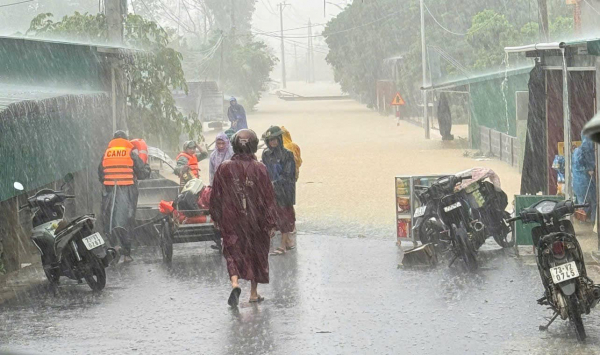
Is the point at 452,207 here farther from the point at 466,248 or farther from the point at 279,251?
the point at 279,251

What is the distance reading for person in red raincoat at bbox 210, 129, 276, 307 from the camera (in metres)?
10.4

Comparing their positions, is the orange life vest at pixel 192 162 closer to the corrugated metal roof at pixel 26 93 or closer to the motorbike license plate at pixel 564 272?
the corrugated metal roof at pixel 26 93

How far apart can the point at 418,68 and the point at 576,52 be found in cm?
4264

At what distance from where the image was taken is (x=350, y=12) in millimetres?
73062

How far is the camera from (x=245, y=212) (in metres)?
10.4

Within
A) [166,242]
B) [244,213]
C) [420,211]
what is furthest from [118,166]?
A: [420,211]

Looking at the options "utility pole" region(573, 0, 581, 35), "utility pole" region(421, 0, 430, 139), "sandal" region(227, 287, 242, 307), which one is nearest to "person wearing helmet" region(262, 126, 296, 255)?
"sandal" region(227, 287, 242, 307)

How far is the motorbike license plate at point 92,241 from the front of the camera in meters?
11.1

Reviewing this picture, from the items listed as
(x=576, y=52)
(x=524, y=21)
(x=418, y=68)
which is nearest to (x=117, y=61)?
(x=576, y=52)

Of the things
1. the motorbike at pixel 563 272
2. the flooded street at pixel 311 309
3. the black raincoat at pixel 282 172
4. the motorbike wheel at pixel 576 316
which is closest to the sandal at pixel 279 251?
the flooded street at pixel 311 309

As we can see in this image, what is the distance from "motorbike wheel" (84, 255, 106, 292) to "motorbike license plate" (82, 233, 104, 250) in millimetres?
118

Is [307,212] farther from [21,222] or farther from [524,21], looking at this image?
[524,21]

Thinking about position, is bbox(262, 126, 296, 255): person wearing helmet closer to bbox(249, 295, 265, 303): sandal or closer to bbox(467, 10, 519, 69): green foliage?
bbox(249, 295, 265, 303): sandal

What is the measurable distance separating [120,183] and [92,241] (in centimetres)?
248
